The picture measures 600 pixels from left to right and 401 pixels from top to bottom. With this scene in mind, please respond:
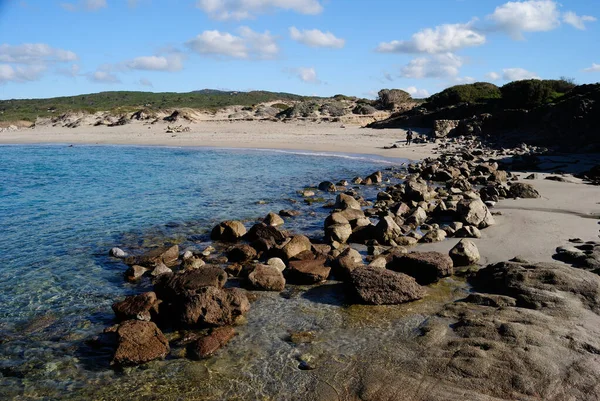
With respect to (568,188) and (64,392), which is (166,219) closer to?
(64,392)

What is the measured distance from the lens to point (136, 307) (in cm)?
748

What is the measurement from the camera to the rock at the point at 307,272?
352 inches

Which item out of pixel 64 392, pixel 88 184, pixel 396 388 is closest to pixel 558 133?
pixel 88 184

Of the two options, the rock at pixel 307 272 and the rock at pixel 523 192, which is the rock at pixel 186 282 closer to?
the rock at pixel 307 272

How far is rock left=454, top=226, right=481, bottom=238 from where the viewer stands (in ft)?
37.3

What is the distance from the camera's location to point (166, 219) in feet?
47.1

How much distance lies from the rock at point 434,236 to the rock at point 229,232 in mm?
4603

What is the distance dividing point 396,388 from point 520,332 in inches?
83.2

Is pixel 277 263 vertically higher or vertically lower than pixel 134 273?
higher

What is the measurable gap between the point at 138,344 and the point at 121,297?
2.43m

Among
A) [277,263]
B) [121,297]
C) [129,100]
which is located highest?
[129,100]

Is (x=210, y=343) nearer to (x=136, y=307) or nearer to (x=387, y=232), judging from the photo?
(x=136, y=307)

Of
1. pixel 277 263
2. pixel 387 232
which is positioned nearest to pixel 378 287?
pixel 277 263

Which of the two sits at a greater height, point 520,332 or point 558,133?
point 558,133
